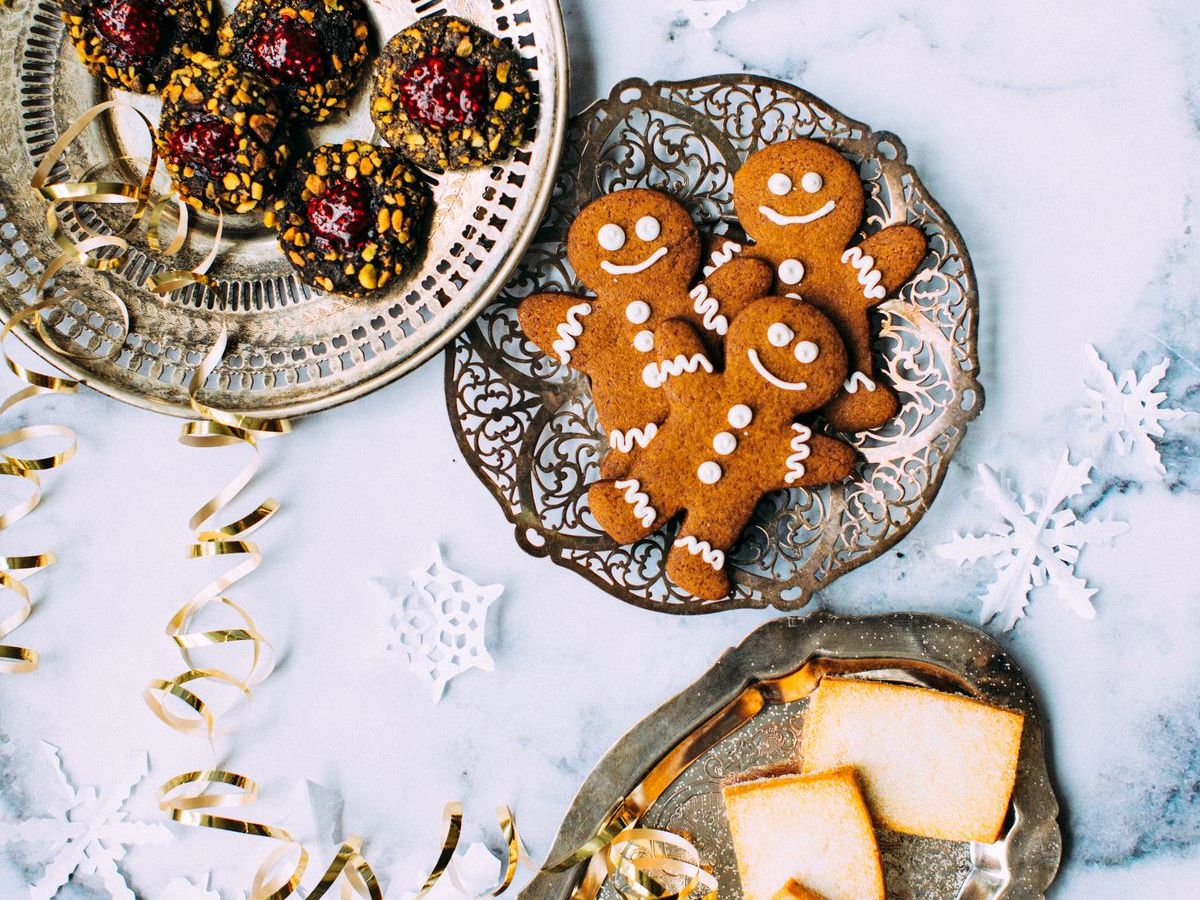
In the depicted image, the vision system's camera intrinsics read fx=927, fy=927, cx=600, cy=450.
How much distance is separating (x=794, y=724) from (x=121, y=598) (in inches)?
51.9

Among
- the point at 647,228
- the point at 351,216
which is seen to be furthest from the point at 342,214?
the point at 647,228

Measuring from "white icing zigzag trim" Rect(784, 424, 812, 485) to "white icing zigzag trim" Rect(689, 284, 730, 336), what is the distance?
0.68 feet

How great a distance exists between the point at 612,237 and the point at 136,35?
0.87 meters

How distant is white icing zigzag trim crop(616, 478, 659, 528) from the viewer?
1584 millimetres

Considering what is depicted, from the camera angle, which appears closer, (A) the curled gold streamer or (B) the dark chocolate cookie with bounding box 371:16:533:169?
(B) the dark chocolate cookie with bounding box 371:16:533:169

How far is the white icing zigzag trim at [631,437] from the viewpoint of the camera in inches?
62.3

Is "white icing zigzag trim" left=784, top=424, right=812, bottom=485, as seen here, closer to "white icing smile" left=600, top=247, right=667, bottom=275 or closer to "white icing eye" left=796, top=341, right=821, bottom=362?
"white icing eye" left=796, top=341, right=821, bottom=362

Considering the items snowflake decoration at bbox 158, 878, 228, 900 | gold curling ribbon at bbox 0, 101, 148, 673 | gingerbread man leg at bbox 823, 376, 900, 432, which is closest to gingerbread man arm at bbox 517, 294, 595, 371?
gingerbread man leg at bbox 823, 376, 900, 432

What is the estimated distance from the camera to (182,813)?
68.9 inches

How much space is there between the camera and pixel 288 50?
5.06ft

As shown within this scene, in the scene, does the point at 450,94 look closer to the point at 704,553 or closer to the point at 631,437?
the point at 631,437

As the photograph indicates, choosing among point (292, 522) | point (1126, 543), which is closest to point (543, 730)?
point (292, 522)

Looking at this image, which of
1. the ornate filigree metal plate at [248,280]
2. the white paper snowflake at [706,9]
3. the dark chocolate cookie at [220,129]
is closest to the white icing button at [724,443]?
the ornate filigree metal plate at [248,280]

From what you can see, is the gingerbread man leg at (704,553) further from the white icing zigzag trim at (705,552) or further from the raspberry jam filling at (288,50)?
the raspberry jam filling at (288,50)
